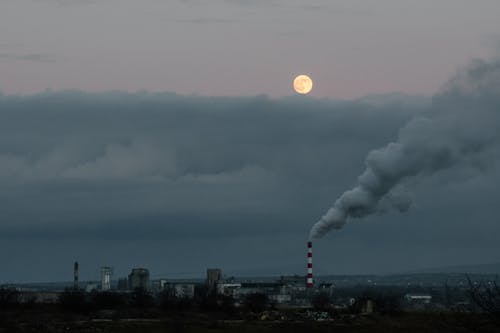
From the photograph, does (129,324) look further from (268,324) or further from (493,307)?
(493,307)

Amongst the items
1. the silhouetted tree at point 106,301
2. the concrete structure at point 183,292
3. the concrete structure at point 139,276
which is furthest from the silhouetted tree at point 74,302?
the concrete structure at point 139,276

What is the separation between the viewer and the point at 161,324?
66125 mm

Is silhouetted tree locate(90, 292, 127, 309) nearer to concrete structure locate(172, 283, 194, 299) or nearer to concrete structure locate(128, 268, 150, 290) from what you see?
concrete structure locate(172, 283, 194, 299)

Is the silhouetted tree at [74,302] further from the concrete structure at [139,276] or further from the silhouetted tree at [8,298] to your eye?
the concrete structure at [139,276]

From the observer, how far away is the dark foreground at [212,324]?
62.4 meters

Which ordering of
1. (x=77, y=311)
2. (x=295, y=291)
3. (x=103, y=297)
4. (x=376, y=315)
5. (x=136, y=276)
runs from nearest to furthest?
(x=376, y=315) → (x=77, y=311) → (x=103, y=297) → (x=295, y=291) → (x=136, y=276)

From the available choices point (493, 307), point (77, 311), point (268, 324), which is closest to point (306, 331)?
point (268, 324)

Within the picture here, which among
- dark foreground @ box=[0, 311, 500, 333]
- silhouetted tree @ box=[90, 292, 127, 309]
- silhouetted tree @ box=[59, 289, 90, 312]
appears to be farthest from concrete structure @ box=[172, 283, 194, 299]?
dark foreground @ box=[0, 311, 500, 333]

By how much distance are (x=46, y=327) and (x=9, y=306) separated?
26.6 meters

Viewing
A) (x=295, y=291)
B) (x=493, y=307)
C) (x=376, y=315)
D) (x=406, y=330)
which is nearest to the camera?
(x=493, y=307)

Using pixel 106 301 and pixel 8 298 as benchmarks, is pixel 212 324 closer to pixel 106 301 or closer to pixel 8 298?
pixel 106 301

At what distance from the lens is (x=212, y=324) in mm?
66312

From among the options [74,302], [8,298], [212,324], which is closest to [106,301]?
[74,302]

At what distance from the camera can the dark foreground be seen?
6244 centimetres
